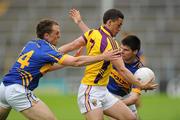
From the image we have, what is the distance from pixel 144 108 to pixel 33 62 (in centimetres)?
1201

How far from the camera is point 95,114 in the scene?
33.8 ft

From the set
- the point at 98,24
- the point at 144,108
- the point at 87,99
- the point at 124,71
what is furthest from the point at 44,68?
the point at 98,24

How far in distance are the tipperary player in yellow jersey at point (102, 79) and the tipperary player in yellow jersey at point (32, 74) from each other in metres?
0.46

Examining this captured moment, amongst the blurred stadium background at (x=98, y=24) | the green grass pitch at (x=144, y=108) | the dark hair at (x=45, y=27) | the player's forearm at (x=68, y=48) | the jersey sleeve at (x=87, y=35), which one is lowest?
the green grass pitch at (x=144, y=108)

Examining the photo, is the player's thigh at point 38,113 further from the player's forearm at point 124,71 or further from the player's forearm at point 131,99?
the player's forearm at point 131,99

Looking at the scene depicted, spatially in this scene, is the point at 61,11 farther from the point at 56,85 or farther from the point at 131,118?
the point at 131,118

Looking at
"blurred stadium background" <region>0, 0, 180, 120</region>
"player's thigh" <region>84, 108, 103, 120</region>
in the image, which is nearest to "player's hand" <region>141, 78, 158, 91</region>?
"player's thigh" <region>84, 108, 103, 120</region>

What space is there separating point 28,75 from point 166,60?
19889 millimetres

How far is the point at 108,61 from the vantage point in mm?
10422

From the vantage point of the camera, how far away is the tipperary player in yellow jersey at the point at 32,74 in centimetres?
984

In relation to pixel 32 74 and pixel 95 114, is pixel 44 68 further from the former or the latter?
pixel 95 114

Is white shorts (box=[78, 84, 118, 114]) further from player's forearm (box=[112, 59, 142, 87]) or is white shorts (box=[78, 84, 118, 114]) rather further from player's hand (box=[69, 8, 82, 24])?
player's hand (box=[69, 8, 82, 24])

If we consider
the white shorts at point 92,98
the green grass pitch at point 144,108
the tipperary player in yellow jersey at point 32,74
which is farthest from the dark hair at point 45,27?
the green grass pitch at point 144,108

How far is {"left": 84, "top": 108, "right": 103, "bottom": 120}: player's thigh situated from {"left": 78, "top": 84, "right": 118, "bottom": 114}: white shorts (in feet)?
0.16
